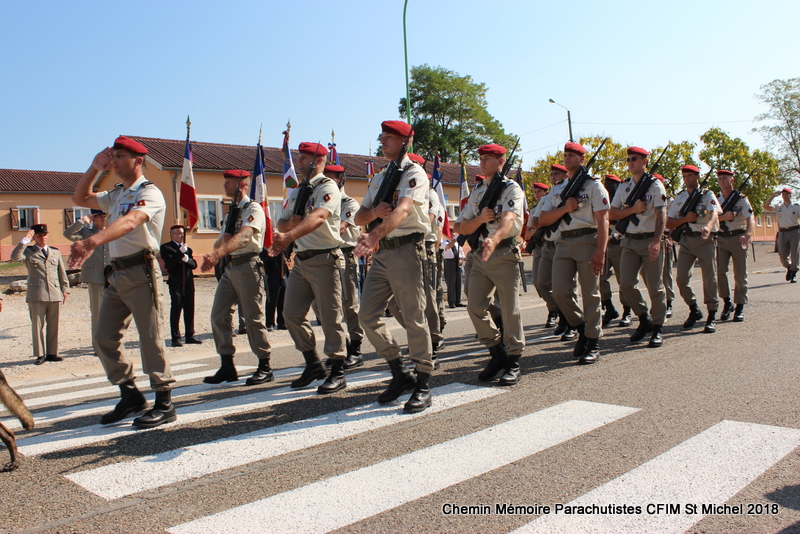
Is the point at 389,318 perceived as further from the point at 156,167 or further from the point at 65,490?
the point at 156,167

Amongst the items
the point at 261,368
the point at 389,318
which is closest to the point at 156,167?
the point at 389,318

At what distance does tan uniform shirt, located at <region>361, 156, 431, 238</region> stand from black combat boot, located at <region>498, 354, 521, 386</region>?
4.94 ft

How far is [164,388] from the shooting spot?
4.98m

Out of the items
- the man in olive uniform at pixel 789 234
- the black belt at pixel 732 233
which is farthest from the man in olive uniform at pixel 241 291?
the man in olive uniform at pixel 789 234

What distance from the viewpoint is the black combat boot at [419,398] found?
4.97m

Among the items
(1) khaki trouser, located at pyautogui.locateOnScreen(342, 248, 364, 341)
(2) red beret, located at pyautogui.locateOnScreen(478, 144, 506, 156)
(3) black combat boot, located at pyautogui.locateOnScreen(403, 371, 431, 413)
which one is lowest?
(3) black combat boot, located at pyautogui.locateOnScreen(403, 371, 431, 413)

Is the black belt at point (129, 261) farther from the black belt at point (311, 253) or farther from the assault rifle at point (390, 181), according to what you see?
the assault rifle at point (390, 181)

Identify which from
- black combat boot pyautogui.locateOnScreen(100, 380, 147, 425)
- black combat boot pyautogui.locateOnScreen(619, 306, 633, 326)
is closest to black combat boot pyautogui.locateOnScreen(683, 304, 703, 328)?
black combat boot pyautogui.locateOnScreen(619, 306, 633, 326)

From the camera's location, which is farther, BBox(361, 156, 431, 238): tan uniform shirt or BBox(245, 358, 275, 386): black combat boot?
BBox(245, 358, 275, 386): black combat boot

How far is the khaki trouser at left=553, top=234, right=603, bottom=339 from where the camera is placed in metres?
7.03

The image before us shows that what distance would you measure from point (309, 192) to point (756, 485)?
14.1 feet

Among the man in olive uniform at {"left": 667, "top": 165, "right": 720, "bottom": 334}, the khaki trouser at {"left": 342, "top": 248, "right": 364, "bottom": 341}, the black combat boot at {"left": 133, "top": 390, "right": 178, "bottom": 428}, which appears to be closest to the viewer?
the black combat boot at {"left": 133, "top": 390, "right": 178, "bottom": 428}

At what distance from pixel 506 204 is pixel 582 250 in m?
1.64

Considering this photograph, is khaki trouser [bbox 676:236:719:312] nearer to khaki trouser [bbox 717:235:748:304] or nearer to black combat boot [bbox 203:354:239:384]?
khaki trouser [bbox 717:235:748:304]
